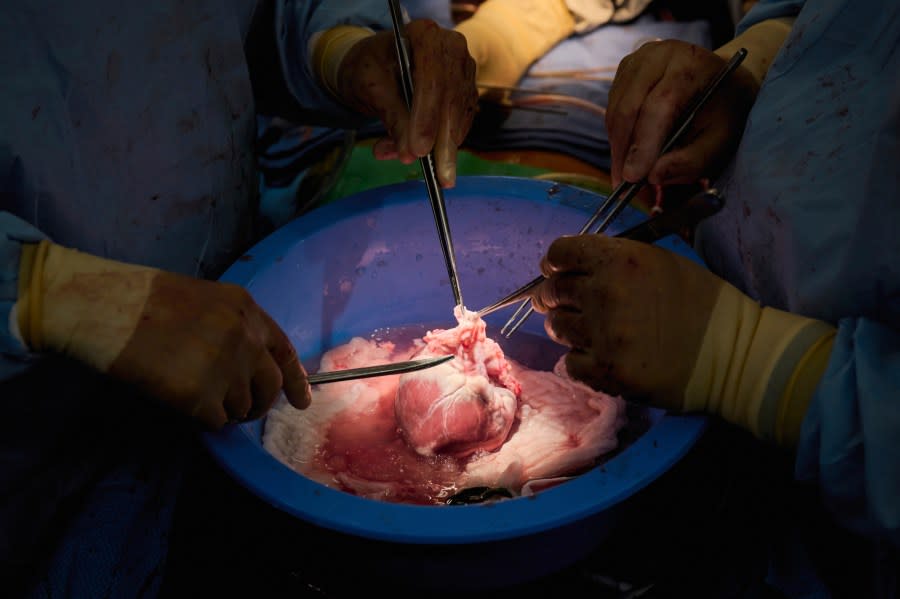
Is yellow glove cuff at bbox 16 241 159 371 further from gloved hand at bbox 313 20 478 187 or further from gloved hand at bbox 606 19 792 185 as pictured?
gloved hand at bbox 606 19 792 185

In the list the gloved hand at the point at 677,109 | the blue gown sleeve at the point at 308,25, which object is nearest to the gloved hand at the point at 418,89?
the blue gown sleeve at the point at 308,25

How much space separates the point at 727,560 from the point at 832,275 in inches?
27.4

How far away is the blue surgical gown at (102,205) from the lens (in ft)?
4.47

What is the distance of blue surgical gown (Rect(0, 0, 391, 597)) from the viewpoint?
1.36 m

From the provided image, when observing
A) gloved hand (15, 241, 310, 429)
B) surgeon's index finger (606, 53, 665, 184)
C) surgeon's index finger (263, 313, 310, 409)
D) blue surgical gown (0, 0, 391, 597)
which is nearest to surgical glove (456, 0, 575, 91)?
surgeon's index finger (606, 53, 665, 184)

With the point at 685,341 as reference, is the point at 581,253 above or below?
above

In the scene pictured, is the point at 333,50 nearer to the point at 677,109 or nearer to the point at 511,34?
the point at 677,109

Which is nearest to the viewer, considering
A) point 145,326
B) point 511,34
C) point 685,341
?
point 145,326

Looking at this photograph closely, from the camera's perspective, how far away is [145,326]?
126 centimetres

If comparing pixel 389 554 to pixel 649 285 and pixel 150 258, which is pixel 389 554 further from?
pixel 150 258

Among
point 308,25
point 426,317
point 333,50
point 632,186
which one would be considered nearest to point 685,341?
point 632,186

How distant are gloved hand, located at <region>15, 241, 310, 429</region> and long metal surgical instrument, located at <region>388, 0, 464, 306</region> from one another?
545 mm

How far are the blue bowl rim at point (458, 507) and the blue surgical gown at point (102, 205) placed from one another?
1.44 ft

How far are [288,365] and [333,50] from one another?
1015 millimetres
